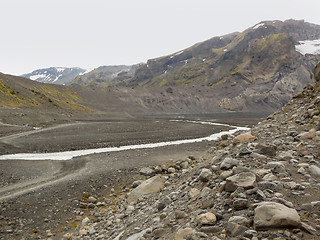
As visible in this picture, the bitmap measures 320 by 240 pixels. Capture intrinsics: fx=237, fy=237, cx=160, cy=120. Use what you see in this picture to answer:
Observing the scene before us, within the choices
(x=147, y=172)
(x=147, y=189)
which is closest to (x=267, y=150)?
(x=147, y=189)

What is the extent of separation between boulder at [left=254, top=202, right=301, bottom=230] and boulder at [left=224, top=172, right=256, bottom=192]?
1.19m

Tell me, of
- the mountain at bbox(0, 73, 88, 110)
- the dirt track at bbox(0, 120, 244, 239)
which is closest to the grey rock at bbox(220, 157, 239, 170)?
the dirt track at bbox(0, 120, 244, 239)

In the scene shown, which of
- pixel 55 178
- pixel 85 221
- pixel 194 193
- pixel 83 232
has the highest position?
pixel 194 193

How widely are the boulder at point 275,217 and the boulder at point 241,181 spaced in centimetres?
119

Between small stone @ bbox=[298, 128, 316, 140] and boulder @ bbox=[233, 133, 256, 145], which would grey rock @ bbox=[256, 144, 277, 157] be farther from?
boulder @ bbox=[233, 133, 256, 145]

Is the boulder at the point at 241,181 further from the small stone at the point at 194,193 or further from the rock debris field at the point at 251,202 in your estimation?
the small stone at the point at 194,193

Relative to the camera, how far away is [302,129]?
12.7 m

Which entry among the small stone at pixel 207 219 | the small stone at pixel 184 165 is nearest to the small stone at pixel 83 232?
the small stone at pixel 207 219

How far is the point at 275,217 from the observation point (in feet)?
17.8

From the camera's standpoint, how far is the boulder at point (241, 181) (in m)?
7.00

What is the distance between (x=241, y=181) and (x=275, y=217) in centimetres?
192

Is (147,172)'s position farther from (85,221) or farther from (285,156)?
(285,156)

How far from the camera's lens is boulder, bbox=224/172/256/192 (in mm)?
7000

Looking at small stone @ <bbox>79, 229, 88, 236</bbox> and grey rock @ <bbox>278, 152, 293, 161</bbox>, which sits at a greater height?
grey rock @ <bbox>278, 152, 293, 161</bbox>
